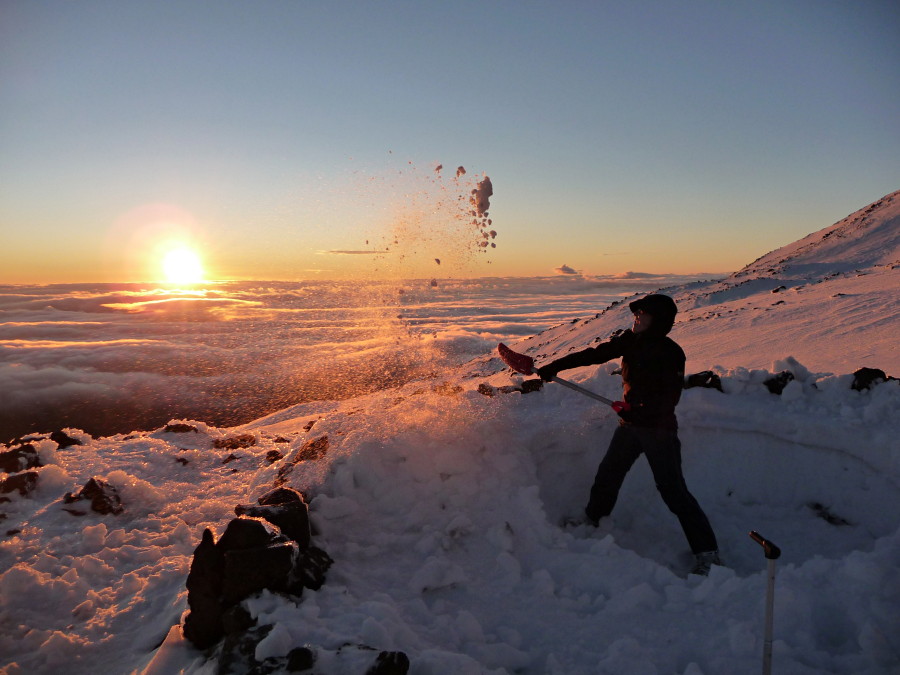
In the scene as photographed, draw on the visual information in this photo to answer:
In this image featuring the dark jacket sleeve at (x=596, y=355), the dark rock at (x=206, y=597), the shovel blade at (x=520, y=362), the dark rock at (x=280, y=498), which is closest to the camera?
Result: the dark rock at (x=206, y=597)

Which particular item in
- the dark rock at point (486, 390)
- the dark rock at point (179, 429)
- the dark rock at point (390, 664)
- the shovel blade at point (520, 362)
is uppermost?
the shovel blade at point (520, 362)

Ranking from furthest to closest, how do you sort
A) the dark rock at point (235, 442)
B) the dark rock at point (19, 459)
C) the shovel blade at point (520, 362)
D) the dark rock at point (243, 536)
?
1. the dark rock at point (235, 442)
2. the dark rock at point (19, 459)
3. the shovel blade at point (520, 362)
4. the dark rock at point (243, 536)

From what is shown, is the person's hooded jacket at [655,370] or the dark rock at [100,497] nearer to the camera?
the person's hooded jacket at [655,370]

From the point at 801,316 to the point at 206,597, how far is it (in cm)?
1063

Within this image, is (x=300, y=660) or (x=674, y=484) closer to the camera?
(x=300, y=660)

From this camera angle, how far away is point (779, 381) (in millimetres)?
5066

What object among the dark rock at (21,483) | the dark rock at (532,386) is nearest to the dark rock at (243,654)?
the dark rock at (532,386)

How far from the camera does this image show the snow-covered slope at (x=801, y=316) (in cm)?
709

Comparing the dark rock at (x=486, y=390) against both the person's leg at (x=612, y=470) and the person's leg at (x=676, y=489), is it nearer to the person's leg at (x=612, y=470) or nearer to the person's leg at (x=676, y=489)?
the person's leg at (x=612, y=470)

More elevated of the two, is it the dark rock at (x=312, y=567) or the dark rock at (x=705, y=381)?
the dark rock at (x=705, y=381)

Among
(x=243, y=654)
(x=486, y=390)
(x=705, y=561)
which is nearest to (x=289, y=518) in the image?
(x=243, y=654)

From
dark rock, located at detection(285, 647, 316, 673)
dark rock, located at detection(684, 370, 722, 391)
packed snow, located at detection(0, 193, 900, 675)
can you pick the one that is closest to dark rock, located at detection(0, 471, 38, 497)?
packed snow, located at detection(0, 193, 900, 675)

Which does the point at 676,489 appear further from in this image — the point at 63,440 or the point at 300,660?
the point at 63,440

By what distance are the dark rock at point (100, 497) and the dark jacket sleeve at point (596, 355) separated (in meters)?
4.26
